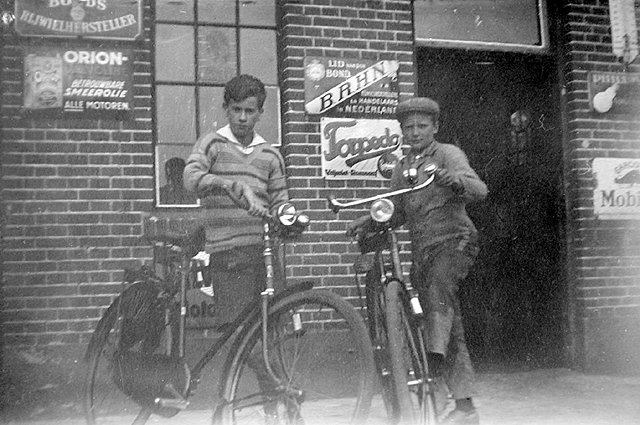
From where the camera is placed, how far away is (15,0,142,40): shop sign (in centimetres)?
505

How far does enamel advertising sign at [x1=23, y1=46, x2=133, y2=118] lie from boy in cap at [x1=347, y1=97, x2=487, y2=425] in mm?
1914

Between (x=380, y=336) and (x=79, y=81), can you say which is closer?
(x=380, y=336)

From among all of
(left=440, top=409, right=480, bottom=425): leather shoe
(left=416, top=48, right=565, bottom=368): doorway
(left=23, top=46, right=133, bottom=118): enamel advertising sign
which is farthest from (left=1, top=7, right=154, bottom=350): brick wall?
(left=416, top=48, right=565, bottom=368): doorway

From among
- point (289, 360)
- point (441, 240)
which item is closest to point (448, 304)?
point (441, 240)

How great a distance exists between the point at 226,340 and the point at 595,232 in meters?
3.56

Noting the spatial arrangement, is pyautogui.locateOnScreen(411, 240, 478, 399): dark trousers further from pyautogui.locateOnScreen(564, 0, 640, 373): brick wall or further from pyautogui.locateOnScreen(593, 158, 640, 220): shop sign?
pyautogui.locateOnScreen(593, 158, 640, 220): shop sign

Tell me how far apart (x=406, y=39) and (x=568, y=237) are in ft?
6.65

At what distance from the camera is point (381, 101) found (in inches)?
227

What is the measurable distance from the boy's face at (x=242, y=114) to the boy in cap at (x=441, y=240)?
0.79 metres

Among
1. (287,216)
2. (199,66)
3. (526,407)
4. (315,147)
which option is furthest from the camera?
(315,147)

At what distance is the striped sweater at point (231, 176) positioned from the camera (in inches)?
164

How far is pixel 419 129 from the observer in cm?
446

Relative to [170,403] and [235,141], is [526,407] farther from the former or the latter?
[235,141]

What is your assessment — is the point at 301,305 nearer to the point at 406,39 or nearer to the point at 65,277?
the point at 65,277
